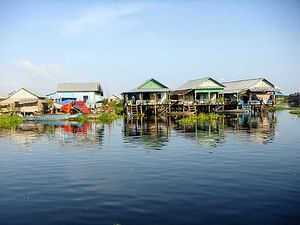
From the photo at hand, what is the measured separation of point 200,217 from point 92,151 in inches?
418

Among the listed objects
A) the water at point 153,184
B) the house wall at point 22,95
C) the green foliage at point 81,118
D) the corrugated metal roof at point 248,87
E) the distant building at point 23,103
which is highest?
the corrugated metal roof at point 248,87

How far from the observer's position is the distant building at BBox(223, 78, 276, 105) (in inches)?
1928

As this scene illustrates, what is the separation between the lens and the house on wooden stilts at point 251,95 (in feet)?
161

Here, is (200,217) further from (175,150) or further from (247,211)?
(175,150)

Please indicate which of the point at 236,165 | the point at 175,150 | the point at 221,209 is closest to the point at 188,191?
the point at 221,209

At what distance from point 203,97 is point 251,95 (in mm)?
7969

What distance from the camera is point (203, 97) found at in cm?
4869

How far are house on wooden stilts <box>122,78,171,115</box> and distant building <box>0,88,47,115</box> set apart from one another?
43.8 feet

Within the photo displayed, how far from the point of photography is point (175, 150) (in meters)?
16.9

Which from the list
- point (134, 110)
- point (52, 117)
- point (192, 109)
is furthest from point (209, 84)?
point (52, 117)

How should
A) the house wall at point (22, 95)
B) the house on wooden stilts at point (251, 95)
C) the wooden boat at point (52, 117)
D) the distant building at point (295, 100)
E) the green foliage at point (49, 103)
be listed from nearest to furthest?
1. the wooden boat at point (52, 117)
2. the house on wooden stilts at point (251, 95)
3. the green foliage at point (49, 103)
4. the house wall at point (22, 95)
5. the distant building at point (295, 100)

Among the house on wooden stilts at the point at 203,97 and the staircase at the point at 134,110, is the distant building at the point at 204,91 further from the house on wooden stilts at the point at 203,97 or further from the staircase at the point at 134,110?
the staircase at the point at 134,110

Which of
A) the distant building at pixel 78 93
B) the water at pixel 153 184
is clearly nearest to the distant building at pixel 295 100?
the distant building at pixel 78 93

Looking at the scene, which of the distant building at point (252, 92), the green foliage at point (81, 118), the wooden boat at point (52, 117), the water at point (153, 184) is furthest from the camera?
the distant building at point (252, 92)
